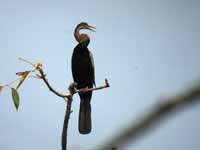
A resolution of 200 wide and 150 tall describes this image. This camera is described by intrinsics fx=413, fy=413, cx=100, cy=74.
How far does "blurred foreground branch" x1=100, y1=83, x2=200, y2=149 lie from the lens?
0.11 m

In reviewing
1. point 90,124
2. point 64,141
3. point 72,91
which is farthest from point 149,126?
point 90,124

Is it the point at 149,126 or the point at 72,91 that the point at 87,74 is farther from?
the point at 149,126

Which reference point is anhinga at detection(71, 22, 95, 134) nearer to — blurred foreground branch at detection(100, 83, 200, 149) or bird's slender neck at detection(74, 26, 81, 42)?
bird's slender neck at detection(74, 26, 81, 42)

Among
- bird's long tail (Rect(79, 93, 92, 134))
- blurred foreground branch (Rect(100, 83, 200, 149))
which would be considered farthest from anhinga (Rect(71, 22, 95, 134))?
blurred foreground branch (Rect(100, 83, 200, 149))

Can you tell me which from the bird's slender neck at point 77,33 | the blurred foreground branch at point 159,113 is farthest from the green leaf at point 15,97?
the bird's slender neck at point 77,33

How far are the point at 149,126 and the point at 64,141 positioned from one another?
84 centimetres

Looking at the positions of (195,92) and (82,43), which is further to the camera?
(82,43)

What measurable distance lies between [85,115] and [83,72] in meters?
0.19

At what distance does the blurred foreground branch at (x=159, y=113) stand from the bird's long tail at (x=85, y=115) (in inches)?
58.0

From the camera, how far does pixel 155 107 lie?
12cm

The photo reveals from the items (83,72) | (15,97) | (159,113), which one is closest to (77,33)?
(83,72)

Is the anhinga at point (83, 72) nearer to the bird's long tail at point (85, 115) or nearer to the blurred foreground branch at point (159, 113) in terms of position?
the bird's long tail at point (85, 115)

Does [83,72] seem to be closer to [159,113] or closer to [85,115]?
[85,115]

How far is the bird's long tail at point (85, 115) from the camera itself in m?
1.62
